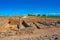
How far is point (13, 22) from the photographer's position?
3012 centimetres

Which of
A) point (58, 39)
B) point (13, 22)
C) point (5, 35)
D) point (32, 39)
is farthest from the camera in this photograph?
point (13, 22)

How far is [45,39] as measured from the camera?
995 cm

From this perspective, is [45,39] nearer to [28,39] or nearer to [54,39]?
[54,39]

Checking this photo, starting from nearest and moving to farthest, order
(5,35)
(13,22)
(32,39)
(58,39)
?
(58,39)
(32,39)
(5,35)
(13,22)

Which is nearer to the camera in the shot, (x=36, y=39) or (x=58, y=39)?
(x=58, y=39)

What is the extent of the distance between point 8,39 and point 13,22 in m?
19.8

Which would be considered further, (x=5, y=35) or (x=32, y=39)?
(x=5, y=35)

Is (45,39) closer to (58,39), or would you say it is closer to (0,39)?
(58,39)

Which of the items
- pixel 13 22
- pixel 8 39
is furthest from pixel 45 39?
pixel 13 22

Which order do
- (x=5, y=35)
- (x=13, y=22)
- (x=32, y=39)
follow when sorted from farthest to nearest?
Answer: (x=13, y=22) < (x=5, y=35) < (x=32, y=39)

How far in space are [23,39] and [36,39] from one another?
98 centimetres

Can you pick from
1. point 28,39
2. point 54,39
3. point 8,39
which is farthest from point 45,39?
point 8,39

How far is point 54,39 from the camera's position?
970 centimetres

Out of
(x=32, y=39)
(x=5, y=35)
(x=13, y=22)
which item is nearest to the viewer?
(x=32, y=39)
